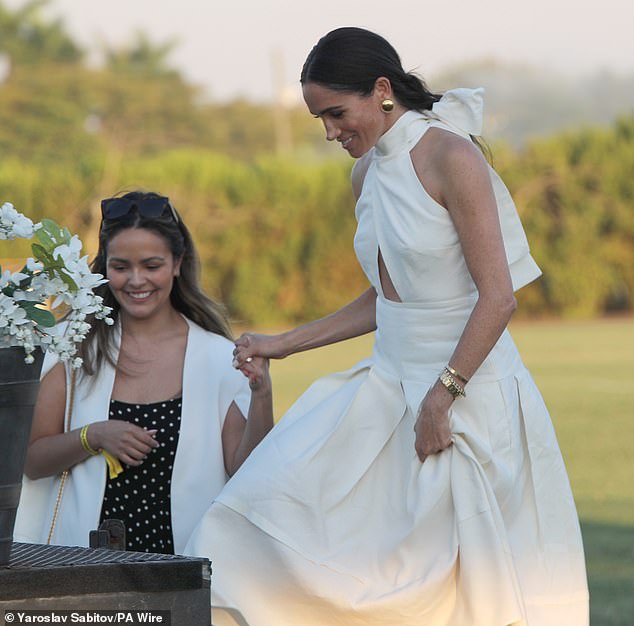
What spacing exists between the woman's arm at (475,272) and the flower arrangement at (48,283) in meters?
1.15

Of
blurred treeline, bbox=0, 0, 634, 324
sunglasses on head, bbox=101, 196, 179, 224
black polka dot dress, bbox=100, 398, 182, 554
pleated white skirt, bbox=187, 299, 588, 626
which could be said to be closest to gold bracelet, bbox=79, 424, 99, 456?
black polka dot dress, bbox=100, 398, 182, 554

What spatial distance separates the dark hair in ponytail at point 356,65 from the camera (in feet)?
11.2

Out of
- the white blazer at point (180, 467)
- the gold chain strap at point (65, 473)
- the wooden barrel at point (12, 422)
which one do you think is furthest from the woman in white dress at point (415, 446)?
the wooden barrel at point (12, 422)

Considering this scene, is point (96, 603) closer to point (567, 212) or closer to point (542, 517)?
point (542, 517)

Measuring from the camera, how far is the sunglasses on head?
13.4 ft

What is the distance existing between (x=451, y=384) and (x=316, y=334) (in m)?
0.69

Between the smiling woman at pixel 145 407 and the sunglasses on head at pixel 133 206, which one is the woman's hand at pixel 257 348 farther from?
the sunglasses on head at pixel 133 206

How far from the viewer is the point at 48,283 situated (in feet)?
7.86

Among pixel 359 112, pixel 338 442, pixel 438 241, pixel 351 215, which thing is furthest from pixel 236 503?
pixel 351 215

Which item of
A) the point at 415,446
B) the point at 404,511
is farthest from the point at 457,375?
the point at 404,511

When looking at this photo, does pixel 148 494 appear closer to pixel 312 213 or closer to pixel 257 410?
pixel 257 410

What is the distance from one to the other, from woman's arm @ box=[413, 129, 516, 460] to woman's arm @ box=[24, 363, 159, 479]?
3.02 feet

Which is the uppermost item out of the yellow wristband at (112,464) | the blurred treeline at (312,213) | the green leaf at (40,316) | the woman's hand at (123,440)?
the blurred treeline at (312,213)

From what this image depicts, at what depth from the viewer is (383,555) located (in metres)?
3.34
